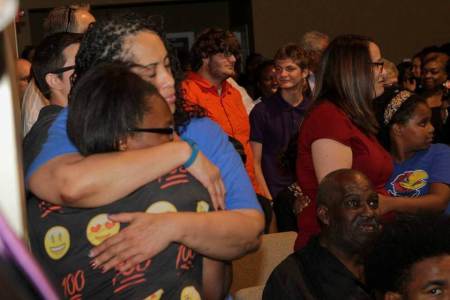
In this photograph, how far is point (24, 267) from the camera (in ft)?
1.23

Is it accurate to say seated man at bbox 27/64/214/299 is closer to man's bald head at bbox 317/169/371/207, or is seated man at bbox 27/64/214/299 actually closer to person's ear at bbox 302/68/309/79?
man's bald head at bbox 317/169/371/207

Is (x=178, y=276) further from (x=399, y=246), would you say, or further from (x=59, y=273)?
(x=399, y=246)

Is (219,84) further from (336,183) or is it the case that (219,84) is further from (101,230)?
(101,230)

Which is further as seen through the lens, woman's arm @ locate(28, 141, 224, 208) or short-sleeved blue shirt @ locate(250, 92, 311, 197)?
short-sleeved blue shirt @ locate(250, 92, 311, 197)

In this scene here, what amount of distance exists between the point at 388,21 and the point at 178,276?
1094cm

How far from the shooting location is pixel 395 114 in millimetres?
3980

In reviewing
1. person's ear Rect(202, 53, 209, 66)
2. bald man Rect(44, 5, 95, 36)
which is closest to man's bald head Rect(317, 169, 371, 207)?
bald man Rect(44, 5, 95, 36)

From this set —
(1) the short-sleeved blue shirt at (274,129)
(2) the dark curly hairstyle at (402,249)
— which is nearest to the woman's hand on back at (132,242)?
(2) the dark curly hairstyle at (402,249)

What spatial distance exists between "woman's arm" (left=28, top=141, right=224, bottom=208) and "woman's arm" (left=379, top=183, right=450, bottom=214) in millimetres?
1683

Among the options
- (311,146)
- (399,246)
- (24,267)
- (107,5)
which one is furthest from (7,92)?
(107,5)

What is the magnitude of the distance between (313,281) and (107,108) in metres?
1.56

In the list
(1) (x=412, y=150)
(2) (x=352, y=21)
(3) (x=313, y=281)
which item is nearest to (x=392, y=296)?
(3) (x=313, y=281)

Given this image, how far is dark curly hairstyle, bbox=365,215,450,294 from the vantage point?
2096mm

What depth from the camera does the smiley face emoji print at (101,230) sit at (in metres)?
1.42
